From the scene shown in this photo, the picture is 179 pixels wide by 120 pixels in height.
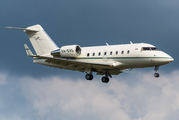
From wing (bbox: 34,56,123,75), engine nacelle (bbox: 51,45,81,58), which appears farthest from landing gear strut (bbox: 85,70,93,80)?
engine nacelle (bbox: 51,45,81,58)

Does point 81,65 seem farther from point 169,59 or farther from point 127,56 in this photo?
point 169,59

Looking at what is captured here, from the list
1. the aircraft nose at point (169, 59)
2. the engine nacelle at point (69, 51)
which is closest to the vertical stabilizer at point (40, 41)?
the engine nacelle at point (69, 51)

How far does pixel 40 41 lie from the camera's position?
42.9 meters

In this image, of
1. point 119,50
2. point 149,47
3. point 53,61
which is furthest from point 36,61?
point 149,47

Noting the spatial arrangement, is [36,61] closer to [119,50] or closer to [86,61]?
[86,61]

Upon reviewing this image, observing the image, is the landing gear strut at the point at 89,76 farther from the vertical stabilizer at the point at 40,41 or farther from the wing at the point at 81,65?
the vertical stabilizer at the point at 40,41

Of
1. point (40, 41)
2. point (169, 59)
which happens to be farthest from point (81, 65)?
point (169, 59)

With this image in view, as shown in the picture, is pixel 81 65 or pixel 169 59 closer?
pixel 169 59

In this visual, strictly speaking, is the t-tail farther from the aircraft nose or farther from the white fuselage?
the aircraft nose

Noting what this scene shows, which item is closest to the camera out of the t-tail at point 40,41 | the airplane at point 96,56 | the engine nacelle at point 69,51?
the airplane at point 96,56

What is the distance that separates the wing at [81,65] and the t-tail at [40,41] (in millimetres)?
2307

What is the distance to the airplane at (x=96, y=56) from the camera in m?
35.5

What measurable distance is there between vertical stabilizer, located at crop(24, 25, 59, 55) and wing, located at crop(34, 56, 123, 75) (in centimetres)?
231

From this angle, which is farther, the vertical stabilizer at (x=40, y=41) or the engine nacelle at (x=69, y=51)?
the vertical stabilizer at (x=40, y=41)
